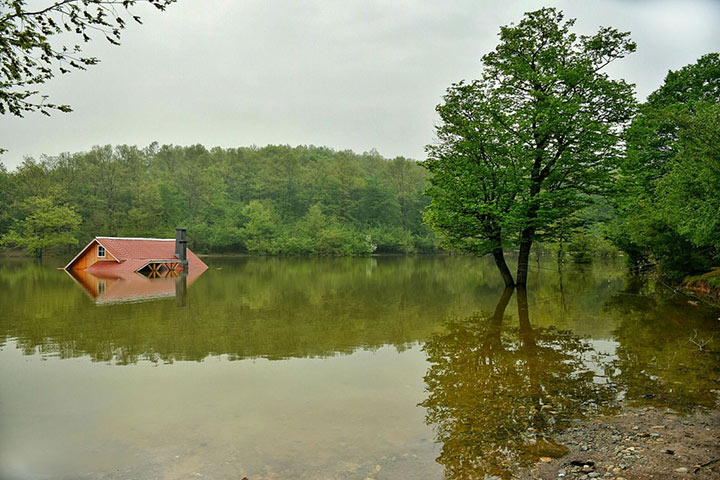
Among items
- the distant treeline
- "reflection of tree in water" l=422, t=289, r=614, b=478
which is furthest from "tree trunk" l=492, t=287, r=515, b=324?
the distant treeline

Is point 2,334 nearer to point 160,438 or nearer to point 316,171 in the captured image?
Result: point 160,438

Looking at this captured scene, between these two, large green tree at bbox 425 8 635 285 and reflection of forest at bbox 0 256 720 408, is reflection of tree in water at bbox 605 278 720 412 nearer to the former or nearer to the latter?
reflection of forest at bbox 0 256 720 408

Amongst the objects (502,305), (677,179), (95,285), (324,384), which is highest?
(677,179)

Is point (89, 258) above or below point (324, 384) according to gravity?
above

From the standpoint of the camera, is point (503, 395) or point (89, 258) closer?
point (503, 395)

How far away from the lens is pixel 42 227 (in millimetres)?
59188

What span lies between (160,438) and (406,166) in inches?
3344

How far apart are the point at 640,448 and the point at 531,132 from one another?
Answer: 17460 mm

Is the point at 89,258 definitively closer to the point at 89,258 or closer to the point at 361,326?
the point at 89,258

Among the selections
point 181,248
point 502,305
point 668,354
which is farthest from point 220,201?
point 668,354

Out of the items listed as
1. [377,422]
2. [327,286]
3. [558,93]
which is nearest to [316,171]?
[327,286]

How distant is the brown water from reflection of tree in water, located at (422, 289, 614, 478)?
0.03 m

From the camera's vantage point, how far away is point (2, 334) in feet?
41.4

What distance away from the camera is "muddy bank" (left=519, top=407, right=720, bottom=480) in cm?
460
